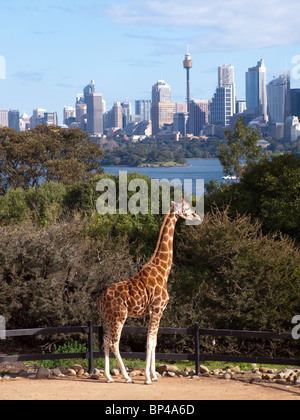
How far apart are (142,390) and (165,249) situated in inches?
99.0

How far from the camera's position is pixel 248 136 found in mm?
54344

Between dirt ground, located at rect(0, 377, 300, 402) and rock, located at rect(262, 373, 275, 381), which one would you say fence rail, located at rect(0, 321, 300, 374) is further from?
dirt ground, located at rect(0, 377, 300, 402)

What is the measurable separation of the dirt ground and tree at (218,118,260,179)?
42051 millimetres

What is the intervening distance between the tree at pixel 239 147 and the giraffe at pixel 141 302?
1634 inches

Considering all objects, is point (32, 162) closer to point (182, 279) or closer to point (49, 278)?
point (182, 279)

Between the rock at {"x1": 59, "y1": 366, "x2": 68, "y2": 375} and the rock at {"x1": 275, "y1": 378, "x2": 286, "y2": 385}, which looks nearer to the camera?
the rock at {"x1": 275, "y1": 378, "x2": 286, "y2": 385}

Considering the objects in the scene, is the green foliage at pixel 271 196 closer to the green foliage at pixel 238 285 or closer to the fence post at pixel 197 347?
the green foliage at pixel 238 285

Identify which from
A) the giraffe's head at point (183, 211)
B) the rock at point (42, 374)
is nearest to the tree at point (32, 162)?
the rock at point (42, 374)

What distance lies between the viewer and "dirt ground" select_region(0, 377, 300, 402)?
34.7 ft

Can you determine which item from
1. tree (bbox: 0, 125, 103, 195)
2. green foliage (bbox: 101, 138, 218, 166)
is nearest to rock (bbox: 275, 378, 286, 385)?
tree (bbox: 0, 125, 103, 195)

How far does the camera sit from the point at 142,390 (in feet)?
36.3

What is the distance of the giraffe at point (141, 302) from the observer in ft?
38.2
